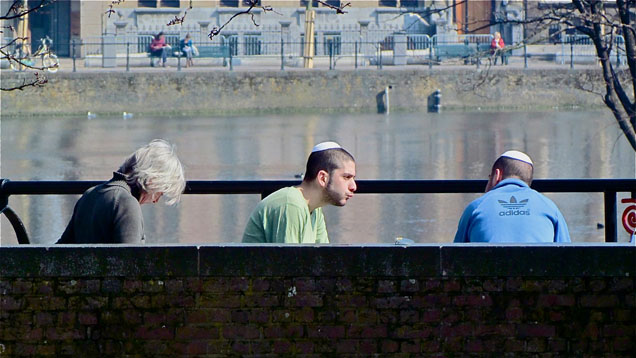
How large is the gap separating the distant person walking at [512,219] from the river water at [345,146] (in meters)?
8.46

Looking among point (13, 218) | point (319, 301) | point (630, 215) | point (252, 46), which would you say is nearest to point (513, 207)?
point (319, 301)

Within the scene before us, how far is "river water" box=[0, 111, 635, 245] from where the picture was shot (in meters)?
16.0

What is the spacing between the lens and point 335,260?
5488 mm

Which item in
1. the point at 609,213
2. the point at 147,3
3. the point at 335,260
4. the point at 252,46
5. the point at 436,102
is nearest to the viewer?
the point at 335,260

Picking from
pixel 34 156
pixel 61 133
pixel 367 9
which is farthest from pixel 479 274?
pixel 367 9

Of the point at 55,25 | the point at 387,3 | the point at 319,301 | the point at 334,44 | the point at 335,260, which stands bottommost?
the point at 319,301

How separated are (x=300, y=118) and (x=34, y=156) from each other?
10663 millimetres

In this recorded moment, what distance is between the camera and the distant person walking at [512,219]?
5.93 metres

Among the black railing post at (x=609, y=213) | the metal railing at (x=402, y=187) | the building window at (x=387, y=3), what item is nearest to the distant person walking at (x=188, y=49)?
the building window at (x=387, y=3)

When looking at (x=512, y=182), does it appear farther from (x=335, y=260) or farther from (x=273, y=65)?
(x=273, y=65)

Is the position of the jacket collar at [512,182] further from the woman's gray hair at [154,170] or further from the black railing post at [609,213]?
the woman's gray hair at [154,170]

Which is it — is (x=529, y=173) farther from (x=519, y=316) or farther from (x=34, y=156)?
(x=34, y=156)

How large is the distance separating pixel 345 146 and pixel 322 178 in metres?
20.2

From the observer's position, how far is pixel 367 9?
161ft
